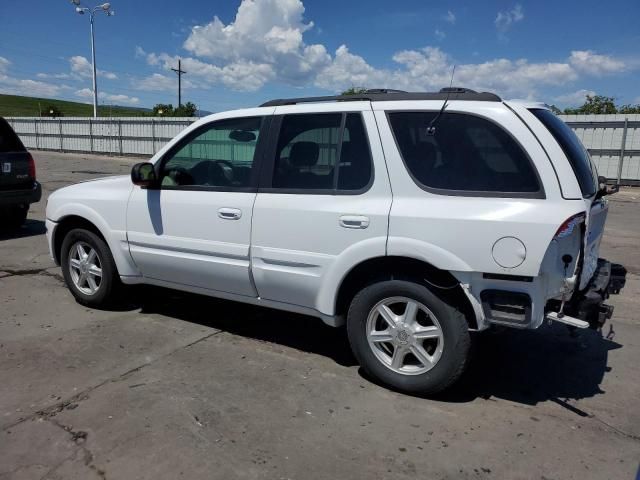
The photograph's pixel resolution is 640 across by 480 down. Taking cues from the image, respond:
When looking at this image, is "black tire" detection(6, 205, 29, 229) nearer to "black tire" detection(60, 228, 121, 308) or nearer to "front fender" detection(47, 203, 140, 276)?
"black tire" detection(60, 228, 121, 308)

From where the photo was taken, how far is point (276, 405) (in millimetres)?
3449

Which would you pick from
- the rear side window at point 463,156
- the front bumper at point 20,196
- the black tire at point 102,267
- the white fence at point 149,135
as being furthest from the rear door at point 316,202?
the white fence at point 149,135

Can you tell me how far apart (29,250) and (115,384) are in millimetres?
5059

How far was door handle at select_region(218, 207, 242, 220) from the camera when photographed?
4051mm

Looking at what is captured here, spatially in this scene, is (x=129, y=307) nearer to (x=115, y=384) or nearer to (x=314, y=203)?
(x=115, y=384)

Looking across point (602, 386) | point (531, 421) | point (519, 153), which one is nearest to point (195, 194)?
point (519, 153)

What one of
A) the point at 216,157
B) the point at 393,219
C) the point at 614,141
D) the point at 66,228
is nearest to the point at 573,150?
the point at 393,219

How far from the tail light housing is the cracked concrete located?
119cm

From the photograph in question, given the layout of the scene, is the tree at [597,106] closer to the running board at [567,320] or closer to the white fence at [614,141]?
the white fence at [614,141]

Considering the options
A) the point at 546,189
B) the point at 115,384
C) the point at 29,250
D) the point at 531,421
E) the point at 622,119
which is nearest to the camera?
the point at 546,189

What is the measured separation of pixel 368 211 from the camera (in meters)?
3.53

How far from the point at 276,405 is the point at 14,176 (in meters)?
→ 7.24

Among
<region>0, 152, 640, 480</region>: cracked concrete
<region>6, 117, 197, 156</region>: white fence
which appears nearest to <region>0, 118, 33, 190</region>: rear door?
<region>0, 152, 640, 480</region>: cracked concrete

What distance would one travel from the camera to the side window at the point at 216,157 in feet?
13.7
